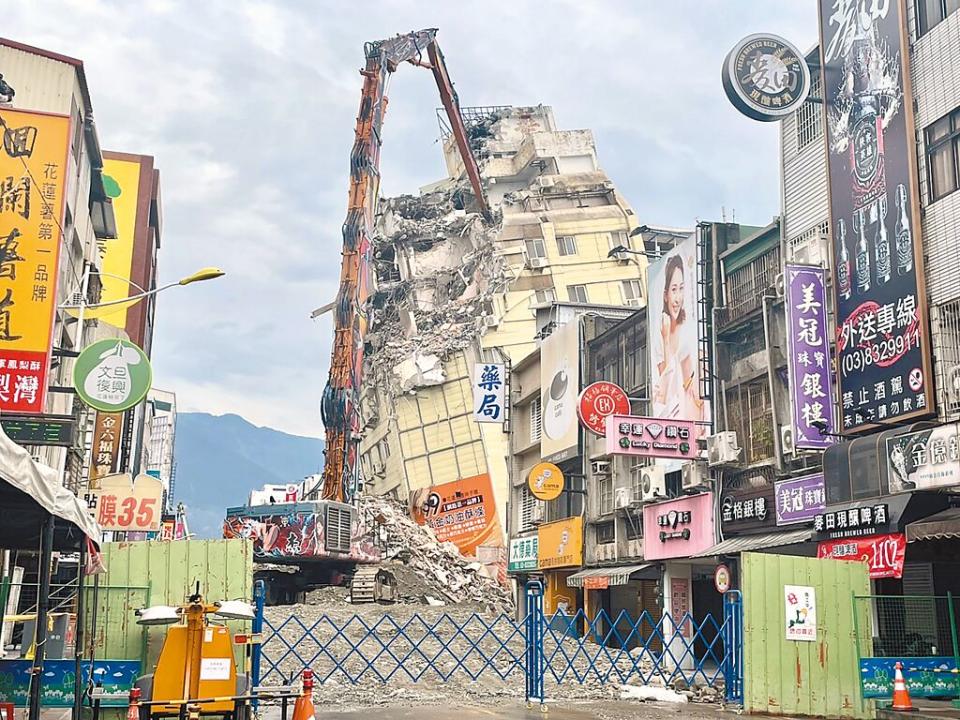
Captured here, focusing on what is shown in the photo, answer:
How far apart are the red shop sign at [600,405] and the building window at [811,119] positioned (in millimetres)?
9661

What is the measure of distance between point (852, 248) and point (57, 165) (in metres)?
17.1

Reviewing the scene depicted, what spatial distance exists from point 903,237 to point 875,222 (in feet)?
3.09

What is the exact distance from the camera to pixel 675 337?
1224 inches

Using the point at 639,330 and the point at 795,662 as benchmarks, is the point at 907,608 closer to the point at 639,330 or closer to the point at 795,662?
the point at 795,662

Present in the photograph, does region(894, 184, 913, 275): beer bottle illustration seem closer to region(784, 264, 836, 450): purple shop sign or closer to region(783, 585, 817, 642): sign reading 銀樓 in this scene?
region(784, 264, 836, 450): purple shop sign

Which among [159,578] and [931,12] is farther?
[931,12]

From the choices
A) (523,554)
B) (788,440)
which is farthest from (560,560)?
(788,440)

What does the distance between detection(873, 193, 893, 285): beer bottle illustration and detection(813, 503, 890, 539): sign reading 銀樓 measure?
15.3ft

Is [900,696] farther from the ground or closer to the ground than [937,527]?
closer to the ground

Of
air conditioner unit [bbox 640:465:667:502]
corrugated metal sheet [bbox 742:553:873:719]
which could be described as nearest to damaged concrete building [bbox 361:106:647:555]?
air conditioner unit [bbox 640:465:667:502]

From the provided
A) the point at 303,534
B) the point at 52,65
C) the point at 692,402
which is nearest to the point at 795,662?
the point at 692,402

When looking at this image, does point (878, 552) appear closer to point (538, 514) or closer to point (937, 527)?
point (937, 527)

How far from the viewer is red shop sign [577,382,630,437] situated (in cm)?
3134

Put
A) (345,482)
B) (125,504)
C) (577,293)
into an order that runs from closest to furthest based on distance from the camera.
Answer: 1. (125,504)
2. (345,482)
3. (577,293)
